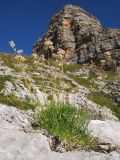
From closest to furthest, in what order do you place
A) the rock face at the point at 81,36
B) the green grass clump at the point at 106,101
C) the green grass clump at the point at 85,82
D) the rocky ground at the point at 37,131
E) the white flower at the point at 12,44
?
the rocky ground at the point at 37,131
the white flower at the point at 12,44
the green grass clump at the point at 106,101
the green grass clump at the point at 85,82
the rock face at the point at 81,36

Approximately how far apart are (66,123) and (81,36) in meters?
68.4

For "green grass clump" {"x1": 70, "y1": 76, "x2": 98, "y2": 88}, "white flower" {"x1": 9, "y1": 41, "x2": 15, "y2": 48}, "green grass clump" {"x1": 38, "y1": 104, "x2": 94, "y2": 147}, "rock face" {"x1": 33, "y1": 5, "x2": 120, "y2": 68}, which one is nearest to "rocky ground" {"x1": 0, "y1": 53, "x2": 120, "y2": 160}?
"green grass clump" {"x1": 38, "y1": 104, "x2": 94, "y2": 147}

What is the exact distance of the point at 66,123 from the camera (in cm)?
1264

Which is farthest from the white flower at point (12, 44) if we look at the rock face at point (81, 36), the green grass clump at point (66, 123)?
the rock face at point (81, 36)

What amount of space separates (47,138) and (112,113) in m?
16.2

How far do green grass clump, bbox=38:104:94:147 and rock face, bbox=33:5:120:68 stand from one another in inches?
1685

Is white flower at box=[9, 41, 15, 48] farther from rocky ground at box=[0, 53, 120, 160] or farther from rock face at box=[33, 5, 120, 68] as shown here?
rock face at box=[33, 5, 120, 68]

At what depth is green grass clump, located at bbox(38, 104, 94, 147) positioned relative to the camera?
12.2m

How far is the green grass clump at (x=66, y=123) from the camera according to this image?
12.2 metres

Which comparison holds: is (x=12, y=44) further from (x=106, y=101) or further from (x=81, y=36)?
(x=81, y=36)

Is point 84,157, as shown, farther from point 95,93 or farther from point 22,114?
point 95,93

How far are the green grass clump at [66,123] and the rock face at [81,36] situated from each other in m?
42.8

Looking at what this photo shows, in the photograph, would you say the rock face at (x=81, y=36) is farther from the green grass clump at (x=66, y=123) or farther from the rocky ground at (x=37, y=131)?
the green grass clump at (x=66, y=123)

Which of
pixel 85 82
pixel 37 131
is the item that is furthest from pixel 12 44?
pixel 85 82
